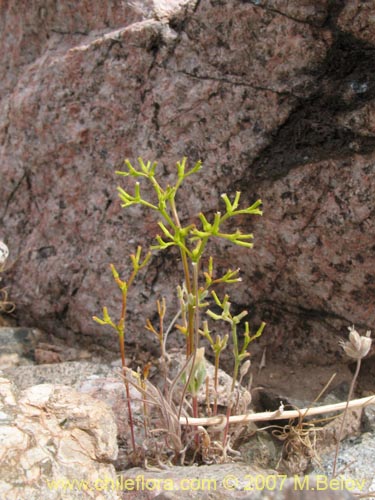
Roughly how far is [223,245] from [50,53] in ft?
3.84

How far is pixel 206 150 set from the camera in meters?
1.97

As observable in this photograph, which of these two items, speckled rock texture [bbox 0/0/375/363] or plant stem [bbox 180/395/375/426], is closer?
plant stem [bbox 180/395/375/426]

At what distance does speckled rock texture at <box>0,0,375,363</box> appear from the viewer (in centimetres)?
180

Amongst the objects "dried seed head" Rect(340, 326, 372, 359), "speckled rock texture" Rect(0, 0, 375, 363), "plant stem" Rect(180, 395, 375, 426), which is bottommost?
"plant stem" Rect(180, 395, 375, 426)

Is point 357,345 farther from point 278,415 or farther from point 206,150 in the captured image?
point 206,150

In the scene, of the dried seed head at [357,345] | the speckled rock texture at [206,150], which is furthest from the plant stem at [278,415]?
the speckled rock texture at [206,150]

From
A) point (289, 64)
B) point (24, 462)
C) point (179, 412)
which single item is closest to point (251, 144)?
point (289, 64)

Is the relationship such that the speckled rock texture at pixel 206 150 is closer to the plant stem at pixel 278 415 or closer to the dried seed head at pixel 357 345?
the plant stem at pixel 278 415

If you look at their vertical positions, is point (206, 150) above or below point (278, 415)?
above

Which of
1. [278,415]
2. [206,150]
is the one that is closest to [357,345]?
[278,415]

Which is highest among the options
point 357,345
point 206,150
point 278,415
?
point 206,150

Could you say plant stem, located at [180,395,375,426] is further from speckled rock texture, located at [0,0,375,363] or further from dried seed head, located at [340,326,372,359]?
speckled rock texture, located at [0,0,375,363]

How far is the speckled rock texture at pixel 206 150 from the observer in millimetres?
1805

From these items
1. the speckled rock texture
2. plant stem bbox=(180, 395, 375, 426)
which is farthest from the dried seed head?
the speckled rock texture
